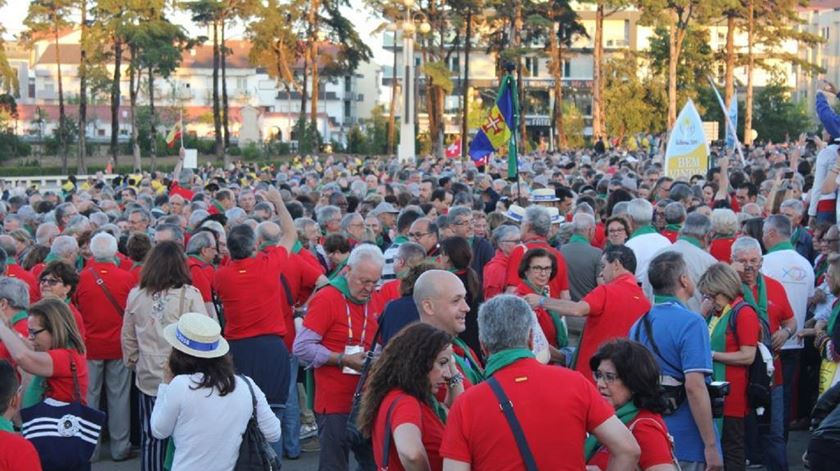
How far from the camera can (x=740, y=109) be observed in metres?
76.7

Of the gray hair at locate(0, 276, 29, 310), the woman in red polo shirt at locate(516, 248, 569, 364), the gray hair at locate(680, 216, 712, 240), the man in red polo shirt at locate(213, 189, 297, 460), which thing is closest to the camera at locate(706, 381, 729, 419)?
the woman in red polo shirt at locate(516, 248, 569, 364)

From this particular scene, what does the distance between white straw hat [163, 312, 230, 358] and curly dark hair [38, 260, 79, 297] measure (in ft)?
10.8

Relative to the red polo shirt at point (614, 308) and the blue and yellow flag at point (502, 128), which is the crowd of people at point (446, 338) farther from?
the blue and yellow flag at point (502, 128)

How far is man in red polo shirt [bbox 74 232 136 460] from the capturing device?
9914 mm

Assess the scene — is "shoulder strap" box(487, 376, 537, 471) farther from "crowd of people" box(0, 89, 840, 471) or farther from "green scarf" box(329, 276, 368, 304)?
"green scarf" box(329, 276, 368, 304)

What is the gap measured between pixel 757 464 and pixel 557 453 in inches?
202

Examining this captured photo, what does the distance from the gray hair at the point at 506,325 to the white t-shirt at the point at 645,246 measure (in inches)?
204

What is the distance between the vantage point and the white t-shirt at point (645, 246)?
10.1 metres

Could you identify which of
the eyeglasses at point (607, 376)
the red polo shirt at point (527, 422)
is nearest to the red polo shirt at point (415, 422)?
the red polo shirt at point (527, 422)

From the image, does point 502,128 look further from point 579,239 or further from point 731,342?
point 731,342

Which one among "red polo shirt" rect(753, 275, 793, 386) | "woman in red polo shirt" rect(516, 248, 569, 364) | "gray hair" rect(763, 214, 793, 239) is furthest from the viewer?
"gray hair" rect(763, 214, 793, 239)

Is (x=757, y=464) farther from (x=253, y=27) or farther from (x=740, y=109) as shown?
(x=740, y=109)

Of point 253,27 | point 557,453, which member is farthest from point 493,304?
point 253,27

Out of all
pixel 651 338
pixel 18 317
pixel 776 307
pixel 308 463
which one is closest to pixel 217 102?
pixel 308 463
